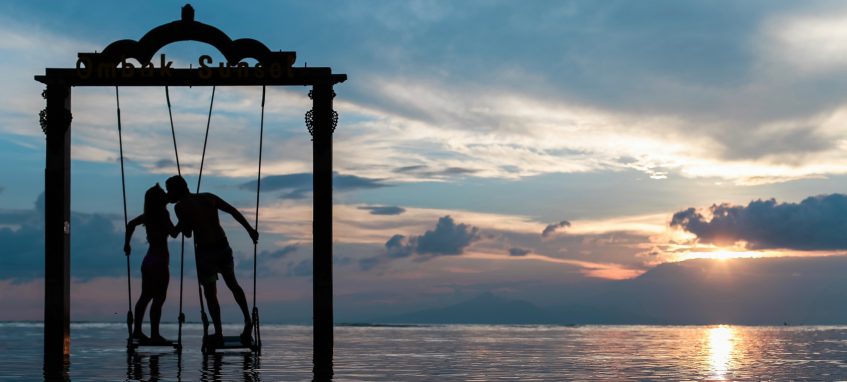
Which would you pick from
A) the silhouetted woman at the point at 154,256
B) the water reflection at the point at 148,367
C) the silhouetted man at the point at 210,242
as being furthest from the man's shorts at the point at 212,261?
the water reflection at the point at 148,367

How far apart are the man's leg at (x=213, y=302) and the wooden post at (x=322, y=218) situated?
167 cm

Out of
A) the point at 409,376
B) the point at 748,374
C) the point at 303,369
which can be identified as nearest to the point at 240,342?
the point at 303,369

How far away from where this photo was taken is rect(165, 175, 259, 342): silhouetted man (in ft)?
52.4

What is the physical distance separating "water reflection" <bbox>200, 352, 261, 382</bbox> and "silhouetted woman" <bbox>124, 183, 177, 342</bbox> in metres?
1.16

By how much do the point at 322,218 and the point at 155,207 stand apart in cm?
254

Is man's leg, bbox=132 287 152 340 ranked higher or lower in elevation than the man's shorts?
lower

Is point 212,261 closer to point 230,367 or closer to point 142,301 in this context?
point 142,301

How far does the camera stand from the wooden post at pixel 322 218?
1708 centimetres

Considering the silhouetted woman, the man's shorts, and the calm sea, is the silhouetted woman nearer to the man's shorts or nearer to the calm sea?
the calm sea

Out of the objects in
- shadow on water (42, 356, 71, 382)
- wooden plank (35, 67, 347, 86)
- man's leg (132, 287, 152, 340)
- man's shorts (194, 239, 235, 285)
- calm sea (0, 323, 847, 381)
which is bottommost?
calm sea (0, 323, 847, 381)

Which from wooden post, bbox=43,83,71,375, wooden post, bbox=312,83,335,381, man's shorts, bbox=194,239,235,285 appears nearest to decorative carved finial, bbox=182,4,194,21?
wooden post, bbox=43,83,71,375

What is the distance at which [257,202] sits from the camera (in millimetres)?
16109

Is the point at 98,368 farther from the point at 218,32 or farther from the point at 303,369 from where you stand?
the point at 218,32

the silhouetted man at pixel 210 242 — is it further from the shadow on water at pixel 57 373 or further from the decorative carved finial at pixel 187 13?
the decorative carved finial at pixel 187 13
